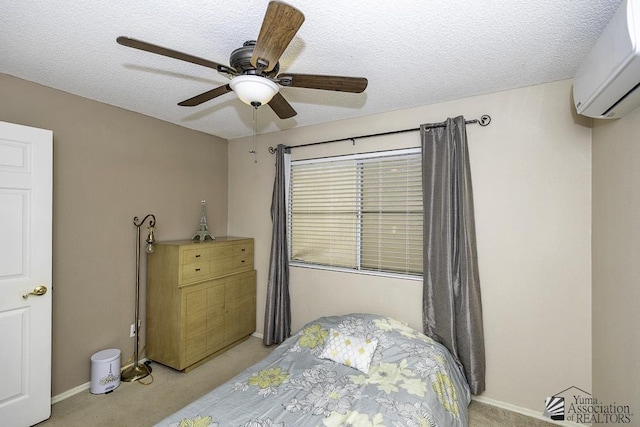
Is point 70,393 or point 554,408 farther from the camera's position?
point 70,393

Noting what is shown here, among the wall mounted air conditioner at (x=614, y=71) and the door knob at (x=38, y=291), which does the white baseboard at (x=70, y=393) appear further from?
the wall mounted air conditioner at (x=614, y=71)

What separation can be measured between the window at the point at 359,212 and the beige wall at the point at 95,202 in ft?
4.64

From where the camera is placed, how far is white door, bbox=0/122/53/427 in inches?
77.8

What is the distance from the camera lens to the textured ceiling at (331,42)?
144cm

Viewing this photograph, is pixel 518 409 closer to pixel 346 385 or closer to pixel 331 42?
pixel 346 385

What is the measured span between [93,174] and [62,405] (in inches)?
74.1

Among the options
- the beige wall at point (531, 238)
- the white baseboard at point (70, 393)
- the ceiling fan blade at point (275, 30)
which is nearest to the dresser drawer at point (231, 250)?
the white baseboard at point (70, 393)

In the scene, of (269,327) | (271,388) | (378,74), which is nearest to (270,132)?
(378,74)

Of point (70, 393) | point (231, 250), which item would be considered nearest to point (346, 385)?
point (231, 250)

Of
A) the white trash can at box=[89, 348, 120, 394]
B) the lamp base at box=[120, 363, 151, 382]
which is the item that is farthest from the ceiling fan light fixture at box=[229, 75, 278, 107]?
the lamp base at box=[120, 363, 151, 382]

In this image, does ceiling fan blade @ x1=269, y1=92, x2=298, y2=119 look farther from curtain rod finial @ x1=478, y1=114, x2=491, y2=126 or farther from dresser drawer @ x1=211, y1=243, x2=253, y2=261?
dresser drawer @ x1=211, y1=243, x2=253, y2=261

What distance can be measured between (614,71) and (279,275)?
Answer: 293 cm

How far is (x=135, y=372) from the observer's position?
8.96 ft

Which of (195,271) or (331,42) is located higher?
(331,42)
